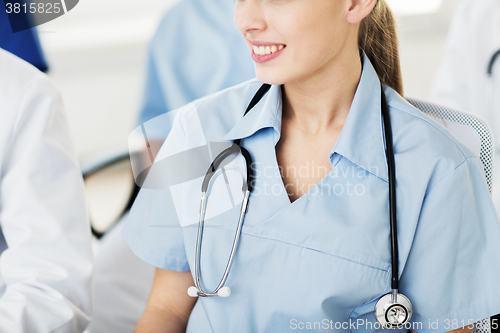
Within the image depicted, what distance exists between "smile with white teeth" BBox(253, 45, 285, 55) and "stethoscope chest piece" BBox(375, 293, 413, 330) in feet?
1.17

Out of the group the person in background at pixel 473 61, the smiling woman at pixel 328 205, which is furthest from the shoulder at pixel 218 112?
the person in background at pixel 473 61

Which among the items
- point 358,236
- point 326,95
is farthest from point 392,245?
point 326,95

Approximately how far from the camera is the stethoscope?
1.93 feet

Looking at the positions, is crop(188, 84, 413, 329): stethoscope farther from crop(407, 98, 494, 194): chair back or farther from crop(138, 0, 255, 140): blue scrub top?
crop(138, 0, 255, 140): blue scrub top

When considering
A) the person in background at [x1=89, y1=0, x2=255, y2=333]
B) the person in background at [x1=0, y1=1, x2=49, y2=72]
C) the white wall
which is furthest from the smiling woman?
the white wall

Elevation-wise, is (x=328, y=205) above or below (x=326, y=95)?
below

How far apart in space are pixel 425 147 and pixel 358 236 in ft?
0.51

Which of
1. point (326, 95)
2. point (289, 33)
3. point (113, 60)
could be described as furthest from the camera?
point (113, 60)

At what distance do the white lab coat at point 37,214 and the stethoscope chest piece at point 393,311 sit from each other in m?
0.42

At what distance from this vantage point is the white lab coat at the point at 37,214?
63 centimetres

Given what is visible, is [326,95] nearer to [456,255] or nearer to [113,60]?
[456,255]

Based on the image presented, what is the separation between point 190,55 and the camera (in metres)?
1.27

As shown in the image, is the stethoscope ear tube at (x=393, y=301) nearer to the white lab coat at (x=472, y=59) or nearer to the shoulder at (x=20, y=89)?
the shoulder at (x=20, y=89)

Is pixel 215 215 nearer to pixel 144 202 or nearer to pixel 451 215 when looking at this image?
pixel 144 202
